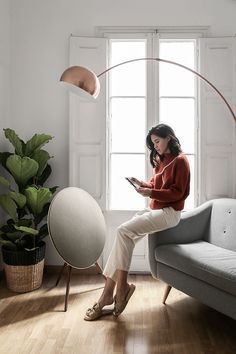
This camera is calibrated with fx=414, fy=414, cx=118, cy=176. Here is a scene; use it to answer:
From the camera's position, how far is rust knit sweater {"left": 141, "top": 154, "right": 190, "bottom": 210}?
10.4 ft

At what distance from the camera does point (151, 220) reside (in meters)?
3.21

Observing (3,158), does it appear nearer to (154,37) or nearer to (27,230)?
(27,230)

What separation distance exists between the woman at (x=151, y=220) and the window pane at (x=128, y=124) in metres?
0.80

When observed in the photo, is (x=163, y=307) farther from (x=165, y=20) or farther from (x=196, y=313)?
(x=165, y=20)

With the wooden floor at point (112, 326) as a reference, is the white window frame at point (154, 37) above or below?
above

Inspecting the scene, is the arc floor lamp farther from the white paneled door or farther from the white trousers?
the white paneled door

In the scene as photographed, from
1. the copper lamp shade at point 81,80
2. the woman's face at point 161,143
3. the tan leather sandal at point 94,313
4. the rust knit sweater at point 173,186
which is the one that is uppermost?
the copper lamp shade at point 81,80

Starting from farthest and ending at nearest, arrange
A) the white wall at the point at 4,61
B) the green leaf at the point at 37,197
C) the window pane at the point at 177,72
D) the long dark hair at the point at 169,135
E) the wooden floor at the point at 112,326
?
the window pane at the point at 177,72, the white wall at the point at 4,61, the green leaf at the point at 37,197, the long dark hair at the point at 169,135, the wooden floor at the point at 112,326

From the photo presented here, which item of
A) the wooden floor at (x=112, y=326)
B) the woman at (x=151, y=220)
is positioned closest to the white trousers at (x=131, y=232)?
the woman at (x=151, y=220)

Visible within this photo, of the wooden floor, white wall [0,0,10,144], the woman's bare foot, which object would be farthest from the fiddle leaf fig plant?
the woman's bare foot

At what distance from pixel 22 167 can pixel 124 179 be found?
108 centimetres

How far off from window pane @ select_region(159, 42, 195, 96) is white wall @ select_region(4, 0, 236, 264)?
0.22 metres

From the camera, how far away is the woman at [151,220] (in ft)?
10.2

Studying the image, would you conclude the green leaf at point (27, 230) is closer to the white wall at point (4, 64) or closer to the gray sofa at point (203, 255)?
the white wall at point (4, 64)
